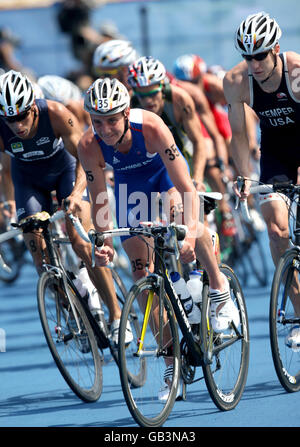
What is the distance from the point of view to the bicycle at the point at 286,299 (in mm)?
5465

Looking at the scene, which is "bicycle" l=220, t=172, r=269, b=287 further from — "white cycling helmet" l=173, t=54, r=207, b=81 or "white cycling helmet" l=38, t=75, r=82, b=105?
"white cycling helmet" l=38, t=75, r=82, b=105

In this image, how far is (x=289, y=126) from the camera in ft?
20.0

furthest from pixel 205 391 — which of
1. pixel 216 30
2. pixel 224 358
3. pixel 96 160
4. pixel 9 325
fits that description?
pixel 216 30

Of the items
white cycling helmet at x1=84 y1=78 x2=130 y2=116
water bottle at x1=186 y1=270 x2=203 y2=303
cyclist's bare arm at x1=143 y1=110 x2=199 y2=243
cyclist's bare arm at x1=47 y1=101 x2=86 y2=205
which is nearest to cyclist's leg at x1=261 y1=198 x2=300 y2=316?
water bottle at x1=186 y1=270 x2=203 y2=303

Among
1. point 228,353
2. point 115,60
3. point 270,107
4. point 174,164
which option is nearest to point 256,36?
point 270,107

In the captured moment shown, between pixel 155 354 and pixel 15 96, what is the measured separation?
2009 mm

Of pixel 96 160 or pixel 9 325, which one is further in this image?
pixel 9 325

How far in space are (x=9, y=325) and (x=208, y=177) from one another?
251cm

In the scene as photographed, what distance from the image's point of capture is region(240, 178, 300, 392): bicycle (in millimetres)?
5465

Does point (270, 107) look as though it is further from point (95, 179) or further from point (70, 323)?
point (70, 323)

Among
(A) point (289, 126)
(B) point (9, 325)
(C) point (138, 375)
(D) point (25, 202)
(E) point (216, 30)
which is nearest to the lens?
(C) point (138, 375)

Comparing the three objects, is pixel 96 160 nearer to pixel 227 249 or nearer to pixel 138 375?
pixel 138 375

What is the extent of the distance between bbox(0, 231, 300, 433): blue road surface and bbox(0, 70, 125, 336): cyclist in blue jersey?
69 cm

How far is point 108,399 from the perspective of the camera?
612 centimetres
